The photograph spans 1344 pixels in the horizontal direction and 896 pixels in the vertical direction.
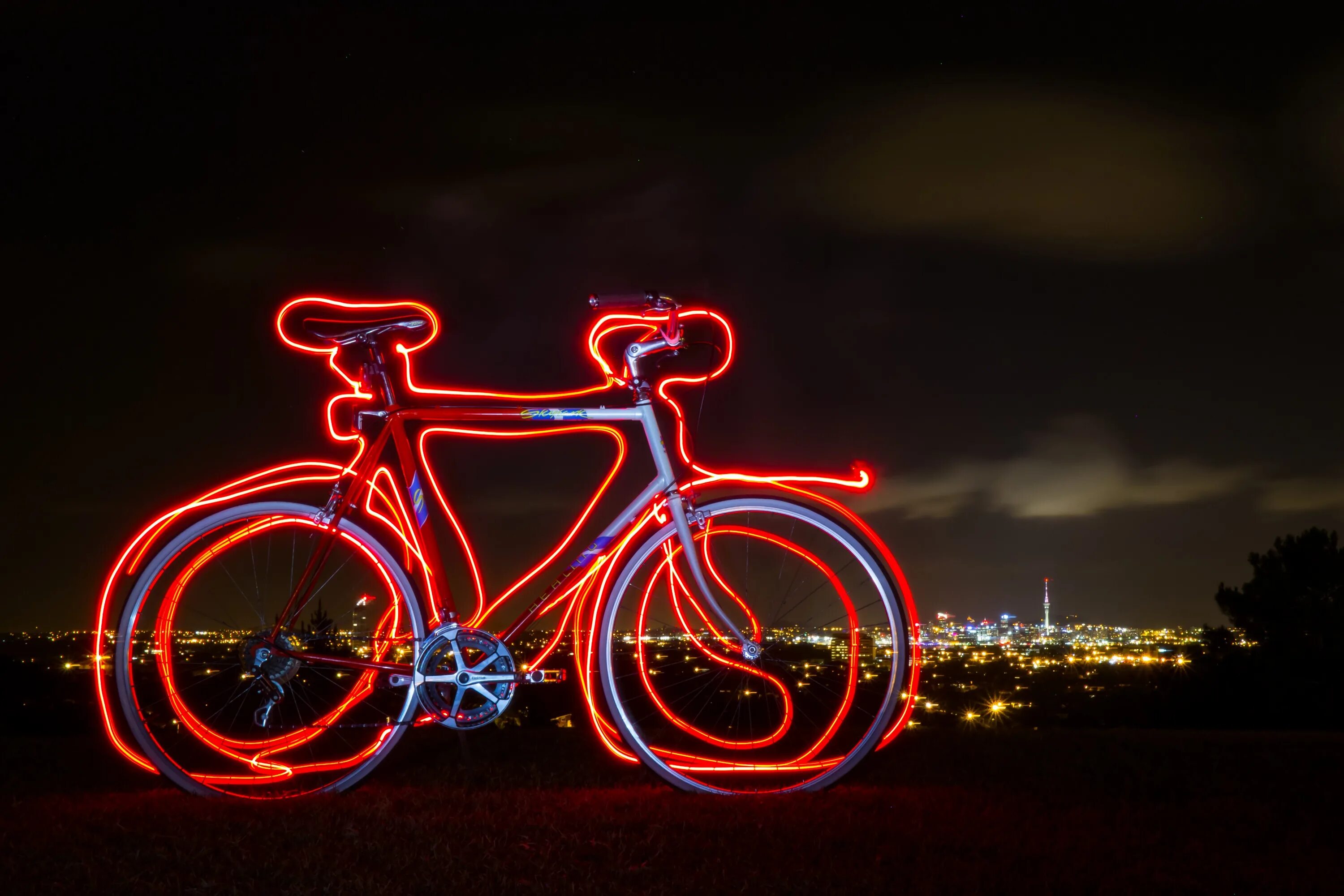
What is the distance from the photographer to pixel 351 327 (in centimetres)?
423

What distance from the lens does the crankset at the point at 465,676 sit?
3934 mm

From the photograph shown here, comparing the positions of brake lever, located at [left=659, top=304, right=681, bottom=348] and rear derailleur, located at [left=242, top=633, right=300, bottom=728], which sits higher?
brake lever, located at [left=659, top=304, right=681, bottom=348]

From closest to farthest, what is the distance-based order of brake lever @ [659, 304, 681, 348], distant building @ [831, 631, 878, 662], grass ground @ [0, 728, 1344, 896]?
grass ground @ [0, 728, 1344, 896], distant building @ [831, 631, 878, 662], brake lever @ [659, 304, 681, 348]

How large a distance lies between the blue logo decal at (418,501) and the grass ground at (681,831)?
112 centimetres

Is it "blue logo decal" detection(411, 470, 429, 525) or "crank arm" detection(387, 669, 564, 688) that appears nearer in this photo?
"crank arm" detection(387, 669, 564, 688)

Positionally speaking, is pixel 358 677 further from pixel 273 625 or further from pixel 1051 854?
pixel 1051 854

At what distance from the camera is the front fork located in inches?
162

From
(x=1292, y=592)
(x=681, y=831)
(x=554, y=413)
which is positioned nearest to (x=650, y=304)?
(x=554, y=413)

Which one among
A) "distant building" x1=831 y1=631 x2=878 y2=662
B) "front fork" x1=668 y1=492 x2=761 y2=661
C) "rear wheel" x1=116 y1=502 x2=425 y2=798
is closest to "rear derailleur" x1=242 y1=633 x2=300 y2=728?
"rear wheel" x1=116 y1=502 x2=425 y2=798

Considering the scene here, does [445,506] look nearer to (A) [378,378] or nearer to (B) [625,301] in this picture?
(A) [378,378]

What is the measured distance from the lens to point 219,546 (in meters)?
4.18

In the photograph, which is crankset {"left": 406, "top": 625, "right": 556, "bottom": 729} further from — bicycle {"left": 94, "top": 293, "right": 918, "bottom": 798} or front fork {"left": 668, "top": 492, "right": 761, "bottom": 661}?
front fork {"left": 668, "top": 492, "right": 761, "bottom": 661}

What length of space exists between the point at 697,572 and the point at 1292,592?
20.8m

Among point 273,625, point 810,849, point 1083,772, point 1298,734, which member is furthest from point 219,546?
point 1298,734
